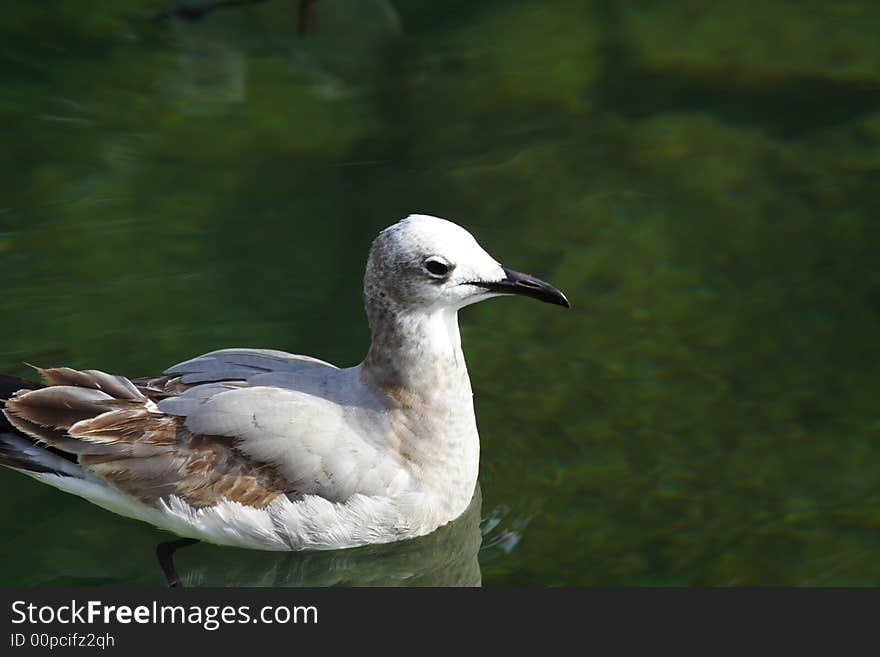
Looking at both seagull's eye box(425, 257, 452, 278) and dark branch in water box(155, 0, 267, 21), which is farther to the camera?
dark branch in water box(155, 0, 267, 21)

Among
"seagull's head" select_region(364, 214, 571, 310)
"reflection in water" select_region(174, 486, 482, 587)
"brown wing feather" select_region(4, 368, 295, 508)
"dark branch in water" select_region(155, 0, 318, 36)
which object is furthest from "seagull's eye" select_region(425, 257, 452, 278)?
"dark branch in water" select_region(155, 0, 318, 36)

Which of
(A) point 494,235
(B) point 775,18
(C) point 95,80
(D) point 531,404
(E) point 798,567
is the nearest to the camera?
(E) point 798,567

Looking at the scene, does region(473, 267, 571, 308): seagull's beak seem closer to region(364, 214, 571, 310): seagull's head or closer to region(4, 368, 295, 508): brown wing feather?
region(364, 214, 571, 310): seagull's head

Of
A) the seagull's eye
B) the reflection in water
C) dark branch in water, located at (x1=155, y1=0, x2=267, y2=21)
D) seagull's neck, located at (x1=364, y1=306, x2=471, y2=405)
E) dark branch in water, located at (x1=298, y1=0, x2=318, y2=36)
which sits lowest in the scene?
the reflection in water

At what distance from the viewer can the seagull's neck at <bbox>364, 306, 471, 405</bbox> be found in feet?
20.4

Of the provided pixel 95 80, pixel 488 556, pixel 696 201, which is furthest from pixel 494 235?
pixel 95 80

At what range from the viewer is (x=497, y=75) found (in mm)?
9969

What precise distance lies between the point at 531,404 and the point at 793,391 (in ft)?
4.39

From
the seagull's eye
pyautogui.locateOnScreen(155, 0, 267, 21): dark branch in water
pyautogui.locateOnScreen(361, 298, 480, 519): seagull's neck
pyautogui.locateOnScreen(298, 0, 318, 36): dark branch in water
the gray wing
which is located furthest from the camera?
pyautogui.locateOnScreen(155, 0, 267, 21): dark branch in water

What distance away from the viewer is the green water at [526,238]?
641 cm

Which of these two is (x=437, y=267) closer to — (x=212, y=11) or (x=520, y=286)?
(x=520, y=286)

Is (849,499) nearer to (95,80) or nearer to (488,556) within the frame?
(488,556)

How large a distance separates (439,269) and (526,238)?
2.40 m

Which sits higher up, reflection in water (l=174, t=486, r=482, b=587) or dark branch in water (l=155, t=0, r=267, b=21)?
dark branch in water (l=155, t=0, r=267, b=21)
